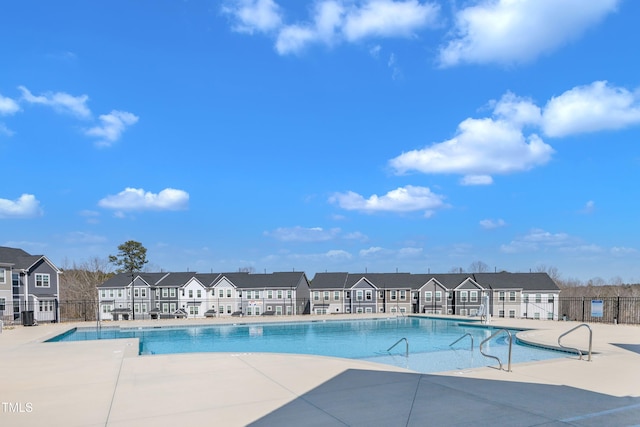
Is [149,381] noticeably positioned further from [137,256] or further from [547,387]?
[137,256]

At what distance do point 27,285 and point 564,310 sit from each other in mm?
55452

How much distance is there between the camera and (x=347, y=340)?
19906 millimetres

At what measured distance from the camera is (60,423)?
18.3 ft

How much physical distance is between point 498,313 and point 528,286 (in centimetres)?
524

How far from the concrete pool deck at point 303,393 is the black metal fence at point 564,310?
16291mm

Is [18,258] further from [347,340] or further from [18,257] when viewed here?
[347,340]

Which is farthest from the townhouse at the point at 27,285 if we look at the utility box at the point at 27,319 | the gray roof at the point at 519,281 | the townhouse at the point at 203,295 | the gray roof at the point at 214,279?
the gray roof at the point at 519,281

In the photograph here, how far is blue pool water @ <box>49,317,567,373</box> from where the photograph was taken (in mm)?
12545

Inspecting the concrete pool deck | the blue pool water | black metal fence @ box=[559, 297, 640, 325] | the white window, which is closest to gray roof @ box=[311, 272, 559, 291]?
black metal fence @ box=[559, 297, 640, 325]

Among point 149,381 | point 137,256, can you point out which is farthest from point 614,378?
point 137,256

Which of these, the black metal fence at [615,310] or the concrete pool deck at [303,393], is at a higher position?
the concrete pool deck at [303,393]

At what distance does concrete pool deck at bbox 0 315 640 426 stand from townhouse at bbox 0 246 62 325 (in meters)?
24.1

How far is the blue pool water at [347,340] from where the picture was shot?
12.5 meters

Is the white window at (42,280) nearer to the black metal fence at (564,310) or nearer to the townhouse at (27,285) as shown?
the townhouse at (27,285)
